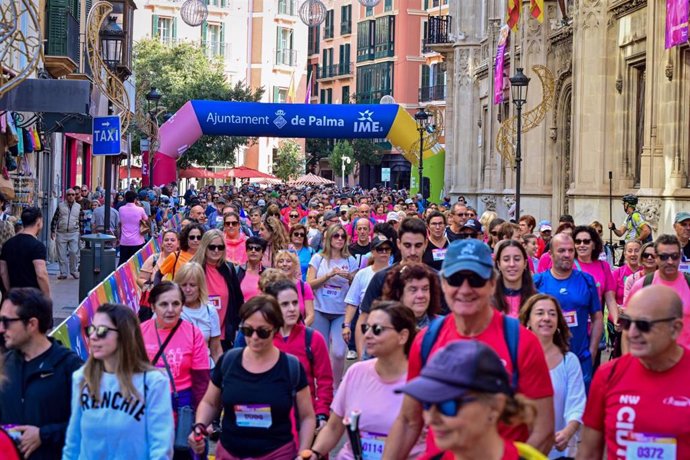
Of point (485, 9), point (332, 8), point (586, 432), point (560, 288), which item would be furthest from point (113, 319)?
point (332, 8)

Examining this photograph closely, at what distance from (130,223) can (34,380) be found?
16.9m

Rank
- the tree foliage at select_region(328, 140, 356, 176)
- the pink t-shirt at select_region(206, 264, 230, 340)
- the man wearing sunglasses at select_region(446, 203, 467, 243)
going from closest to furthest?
the pink t-shirt at select_region(206, 264, 230, 340), the man wearing sunglasses at select_region(446, 203, 467, 243), the tree foliage at select_region(328, 140, 356, 176)

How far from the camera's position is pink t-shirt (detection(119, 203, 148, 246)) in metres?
22.8

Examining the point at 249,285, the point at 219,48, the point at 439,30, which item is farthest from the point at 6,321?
the point at 219,48

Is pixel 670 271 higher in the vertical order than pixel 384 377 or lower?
higher

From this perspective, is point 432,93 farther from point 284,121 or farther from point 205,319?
point 205,319

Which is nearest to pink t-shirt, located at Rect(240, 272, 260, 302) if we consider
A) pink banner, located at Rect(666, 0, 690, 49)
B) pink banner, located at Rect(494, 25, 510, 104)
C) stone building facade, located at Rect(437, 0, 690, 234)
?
pink banner, located at Rect(666, 0, 690, 49)

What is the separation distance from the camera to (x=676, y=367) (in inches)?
207

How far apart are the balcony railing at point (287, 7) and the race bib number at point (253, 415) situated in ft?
292

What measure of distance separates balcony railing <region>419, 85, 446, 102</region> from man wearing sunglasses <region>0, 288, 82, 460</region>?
80.1m

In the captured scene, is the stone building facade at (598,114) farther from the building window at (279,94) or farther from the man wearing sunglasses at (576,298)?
the building window at (279,94)

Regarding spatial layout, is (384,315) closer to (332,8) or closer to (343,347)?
(343,347)

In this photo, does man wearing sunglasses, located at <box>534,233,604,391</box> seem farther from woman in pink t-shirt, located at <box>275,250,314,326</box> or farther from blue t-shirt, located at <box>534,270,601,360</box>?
woman in pink t-shirt, located at <box>275,250,314,326</box>

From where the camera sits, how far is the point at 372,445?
20.0 ft
